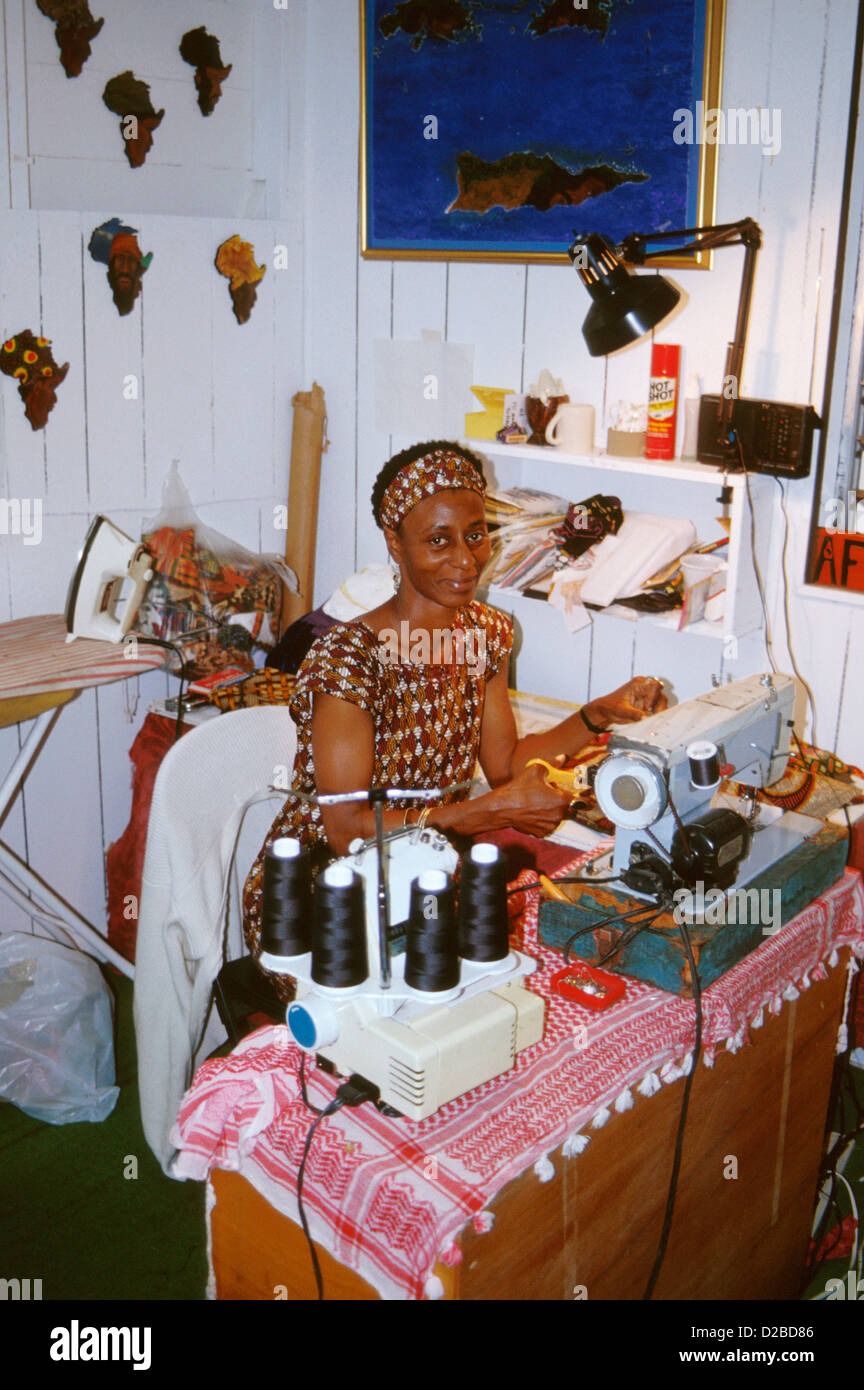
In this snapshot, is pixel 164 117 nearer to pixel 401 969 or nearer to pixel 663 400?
pixel 663 400

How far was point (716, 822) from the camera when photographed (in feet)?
6.03

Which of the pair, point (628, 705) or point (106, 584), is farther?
Answer: point (106, 584)

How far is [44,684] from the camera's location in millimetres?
2811

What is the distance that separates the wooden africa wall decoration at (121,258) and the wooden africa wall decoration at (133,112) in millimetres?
234

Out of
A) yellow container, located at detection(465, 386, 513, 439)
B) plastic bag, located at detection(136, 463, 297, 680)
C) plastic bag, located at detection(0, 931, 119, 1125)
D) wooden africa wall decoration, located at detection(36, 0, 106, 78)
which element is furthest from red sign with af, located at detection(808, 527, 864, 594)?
wooden africa wall decoration, located at detection(36, 0, 106, 78)

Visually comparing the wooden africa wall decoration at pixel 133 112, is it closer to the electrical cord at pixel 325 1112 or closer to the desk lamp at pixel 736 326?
the desk lamp at pixel 736 326

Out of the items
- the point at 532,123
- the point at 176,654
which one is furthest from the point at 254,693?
the point at 532,123

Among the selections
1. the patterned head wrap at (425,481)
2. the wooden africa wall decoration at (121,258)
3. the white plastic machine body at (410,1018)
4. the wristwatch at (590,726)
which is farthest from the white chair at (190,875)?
the wooden africa wall decoration at (121,258)

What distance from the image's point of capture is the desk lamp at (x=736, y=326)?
2.60 meters

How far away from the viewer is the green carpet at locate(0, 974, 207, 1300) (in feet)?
7.92

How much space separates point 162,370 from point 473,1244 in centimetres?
270

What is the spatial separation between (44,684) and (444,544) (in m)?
1.09

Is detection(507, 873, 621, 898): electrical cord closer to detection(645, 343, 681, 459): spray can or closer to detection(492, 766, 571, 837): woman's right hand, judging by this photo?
detection(492, 766, 571, 837): woman's right hand
